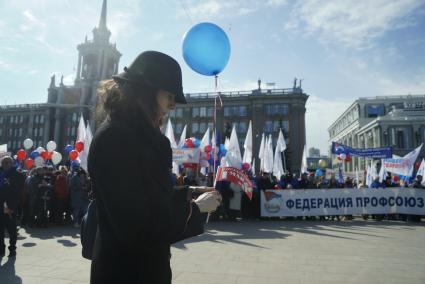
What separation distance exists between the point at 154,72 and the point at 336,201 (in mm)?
Result: 13239

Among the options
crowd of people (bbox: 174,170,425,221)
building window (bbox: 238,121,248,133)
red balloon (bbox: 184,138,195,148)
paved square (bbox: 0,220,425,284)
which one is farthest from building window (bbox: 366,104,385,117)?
paved square (bbox: 0,220,425,284)

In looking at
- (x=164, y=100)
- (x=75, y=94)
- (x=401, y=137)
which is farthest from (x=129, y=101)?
(x=75, y=94)

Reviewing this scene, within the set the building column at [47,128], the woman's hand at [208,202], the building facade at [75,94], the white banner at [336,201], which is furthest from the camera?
the building column at [47,128]

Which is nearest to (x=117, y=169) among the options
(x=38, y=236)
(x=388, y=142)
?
(x=38, y=236)

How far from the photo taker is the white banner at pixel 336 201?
13062 millimetres

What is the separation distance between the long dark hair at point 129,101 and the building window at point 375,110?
278ft

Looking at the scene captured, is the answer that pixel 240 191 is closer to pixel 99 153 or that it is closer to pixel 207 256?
pixel 207 256

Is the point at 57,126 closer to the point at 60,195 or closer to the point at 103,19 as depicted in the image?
the point at 103,19

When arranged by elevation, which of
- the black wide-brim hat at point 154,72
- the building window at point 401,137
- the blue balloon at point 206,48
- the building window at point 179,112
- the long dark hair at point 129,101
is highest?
the building window at point 179,112

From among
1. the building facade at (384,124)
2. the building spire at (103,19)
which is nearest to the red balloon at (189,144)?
the building facade at (384,124)

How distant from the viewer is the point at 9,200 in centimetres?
644

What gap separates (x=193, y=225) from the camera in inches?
56.1

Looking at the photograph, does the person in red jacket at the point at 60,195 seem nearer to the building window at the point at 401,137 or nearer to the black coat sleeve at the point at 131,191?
the black coat sleeve at the point at 131,191

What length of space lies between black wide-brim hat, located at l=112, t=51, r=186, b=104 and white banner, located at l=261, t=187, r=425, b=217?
12.3 metres
